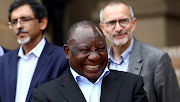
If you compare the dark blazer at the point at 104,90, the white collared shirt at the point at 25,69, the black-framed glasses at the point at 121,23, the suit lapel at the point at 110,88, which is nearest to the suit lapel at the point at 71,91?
the dark blazer at the point at 104,90

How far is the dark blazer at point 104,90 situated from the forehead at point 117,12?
3.57 ft

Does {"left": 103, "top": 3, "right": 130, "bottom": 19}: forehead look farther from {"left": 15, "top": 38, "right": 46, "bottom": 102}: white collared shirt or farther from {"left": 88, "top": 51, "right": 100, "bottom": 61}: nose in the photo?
{"left": 88, "top": 51, "right": 100, "bottom": 61}: nose

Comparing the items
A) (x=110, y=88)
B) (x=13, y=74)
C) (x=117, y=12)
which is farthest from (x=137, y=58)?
(x=13, y=74)

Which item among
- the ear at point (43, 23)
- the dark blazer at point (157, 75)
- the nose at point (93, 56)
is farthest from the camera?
the ear at point (43, 23)

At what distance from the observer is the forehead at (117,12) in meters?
3.20

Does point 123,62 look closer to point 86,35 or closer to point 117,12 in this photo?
point 117,12

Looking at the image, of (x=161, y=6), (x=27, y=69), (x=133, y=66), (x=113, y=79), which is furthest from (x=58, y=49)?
(x=161, y=6)

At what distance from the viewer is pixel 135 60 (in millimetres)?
3156

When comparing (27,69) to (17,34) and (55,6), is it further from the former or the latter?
(55,6)

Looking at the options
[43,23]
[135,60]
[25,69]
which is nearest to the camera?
[135,60]

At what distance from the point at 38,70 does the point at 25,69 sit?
0.21m

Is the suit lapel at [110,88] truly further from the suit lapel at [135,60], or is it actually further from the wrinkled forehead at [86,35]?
the suit lapel at [135,60]

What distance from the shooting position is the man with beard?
2.98 meters

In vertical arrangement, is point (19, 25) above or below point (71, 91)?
above
